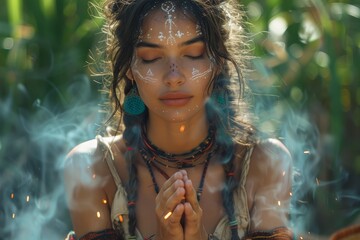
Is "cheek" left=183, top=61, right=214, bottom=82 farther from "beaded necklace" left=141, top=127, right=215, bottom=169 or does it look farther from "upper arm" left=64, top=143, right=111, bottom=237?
"upper arm" left=64, top=143, right=111, bottom=237

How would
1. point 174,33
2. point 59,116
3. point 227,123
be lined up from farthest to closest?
point 59,116 → point 227,123 → point 174,33

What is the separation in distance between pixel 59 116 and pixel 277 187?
1305 mm

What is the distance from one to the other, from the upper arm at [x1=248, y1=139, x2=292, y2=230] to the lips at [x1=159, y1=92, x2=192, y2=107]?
0.39 m

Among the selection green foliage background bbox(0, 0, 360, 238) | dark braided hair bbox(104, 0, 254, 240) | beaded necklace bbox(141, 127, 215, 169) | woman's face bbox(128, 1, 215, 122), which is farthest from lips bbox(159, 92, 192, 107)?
green foliage background bbox(0, 0, 360, 238)

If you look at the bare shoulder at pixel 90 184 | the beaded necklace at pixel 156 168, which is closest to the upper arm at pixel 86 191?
the bare shoulder at pixel 90 184

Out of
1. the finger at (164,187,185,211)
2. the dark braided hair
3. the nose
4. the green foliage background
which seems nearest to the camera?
the finger at (164,187,185,211)

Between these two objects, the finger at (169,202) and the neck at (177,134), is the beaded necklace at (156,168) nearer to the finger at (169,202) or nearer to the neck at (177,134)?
the neck at (177,134)

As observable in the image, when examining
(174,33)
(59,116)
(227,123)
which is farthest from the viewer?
(59,116)

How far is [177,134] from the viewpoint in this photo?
3.03 meters

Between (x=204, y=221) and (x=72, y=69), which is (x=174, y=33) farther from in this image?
(x=72, y=69)

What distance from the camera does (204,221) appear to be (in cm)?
303

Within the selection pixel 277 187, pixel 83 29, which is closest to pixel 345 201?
pixel 277 187

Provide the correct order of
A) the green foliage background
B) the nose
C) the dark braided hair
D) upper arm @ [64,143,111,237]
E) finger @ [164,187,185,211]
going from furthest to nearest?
the green foliage background < upper arm @ [64,143,111,237] < the dark braided hair < the nose < finger @ [164,187,185,211]

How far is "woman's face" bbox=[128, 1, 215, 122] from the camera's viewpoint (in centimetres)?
286
